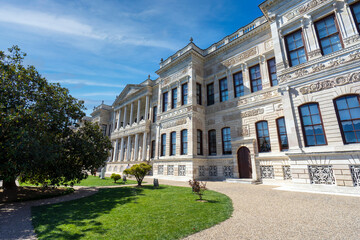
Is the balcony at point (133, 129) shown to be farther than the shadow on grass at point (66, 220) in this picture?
Yes

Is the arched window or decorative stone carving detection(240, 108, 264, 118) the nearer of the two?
the arched window

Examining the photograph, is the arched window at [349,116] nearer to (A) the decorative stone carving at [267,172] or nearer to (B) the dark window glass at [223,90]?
(A) the decorative stone carving at [267,172]

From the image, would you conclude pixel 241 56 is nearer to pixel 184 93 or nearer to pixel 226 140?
pixel 184 93

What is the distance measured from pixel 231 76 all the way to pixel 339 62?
818cm

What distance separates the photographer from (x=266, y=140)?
43.2ft

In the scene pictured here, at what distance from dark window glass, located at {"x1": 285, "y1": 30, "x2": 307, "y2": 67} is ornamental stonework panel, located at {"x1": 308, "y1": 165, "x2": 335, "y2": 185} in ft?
20.6

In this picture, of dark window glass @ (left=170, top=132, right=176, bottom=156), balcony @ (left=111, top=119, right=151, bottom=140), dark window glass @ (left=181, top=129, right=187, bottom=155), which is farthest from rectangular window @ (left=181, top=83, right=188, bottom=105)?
balcony @ (left=111, top=119, right=151, bottom=140)

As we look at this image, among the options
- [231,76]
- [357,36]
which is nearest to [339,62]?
[357,36]

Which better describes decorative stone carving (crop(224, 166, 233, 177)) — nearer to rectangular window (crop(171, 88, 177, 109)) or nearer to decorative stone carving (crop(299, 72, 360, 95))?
decorative stone carving (crop(299, 72, 360, 95))

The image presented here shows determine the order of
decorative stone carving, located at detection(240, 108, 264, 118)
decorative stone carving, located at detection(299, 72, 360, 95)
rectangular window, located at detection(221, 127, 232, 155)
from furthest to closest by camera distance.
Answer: rectangular window, located at detection(221, 127, 232, 155)
decorative stone carving, located at detection(240, 108, 264, 118)
decorative stone carving, located at detection(299, 72, 360, 95)

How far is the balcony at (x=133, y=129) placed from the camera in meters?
24.7

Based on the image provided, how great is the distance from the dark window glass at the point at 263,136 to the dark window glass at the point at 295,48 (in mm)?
4738

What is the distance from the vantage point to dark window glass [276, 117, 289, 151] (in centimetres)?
1222

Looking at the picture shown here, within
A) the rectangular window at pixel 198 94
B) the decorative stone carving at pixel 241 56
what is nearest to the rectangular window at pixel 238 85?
the decorative stone carving at pixel 241 56
